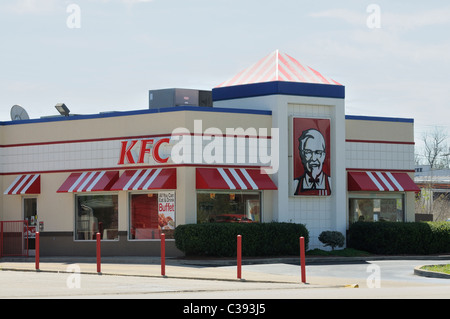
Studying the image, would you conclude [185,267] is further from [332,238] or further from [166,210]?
[332,238]

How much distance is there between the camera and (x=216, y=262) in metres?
28.0

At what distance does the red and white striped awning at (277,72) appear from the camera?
1310 inches

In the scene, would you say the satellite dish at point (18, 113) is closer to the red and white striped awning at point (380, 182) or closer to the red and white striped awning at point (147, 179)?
the red and white striped awning at point (147, 179)

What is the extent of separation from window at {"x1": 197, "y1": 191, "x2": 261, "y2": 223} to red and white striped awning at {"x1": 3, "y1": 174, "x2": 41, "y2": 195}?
6628 millimetres

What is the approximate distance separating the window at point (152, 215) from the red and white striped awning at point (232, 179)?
128 centimetres

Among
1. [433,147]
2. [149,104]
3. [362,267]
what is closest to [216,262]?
[362,267]

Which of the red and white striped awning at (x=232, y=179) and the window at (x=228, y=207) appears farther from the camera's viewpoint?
the window at (x=228, y=207)

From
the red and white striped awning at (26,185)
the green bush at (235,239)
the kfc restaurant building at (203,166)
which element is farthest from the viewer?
the red and white striped awning at (26,185)

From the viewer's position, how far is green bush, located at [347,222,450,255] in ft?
107

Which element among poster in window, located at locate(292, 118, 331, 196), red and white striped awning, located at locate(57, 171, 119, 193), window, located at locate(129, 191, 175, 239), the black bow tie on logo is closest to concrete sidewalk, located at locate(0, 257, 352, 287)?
window, located at locate(129, 191, 175, 239)

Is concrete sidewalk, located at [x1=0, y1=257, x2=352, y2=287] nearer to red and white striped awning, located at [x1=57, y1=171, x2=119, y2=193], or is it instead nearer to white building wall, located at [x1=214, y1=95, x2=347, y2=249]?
red and white striped awning, located at [x1=57, y1=171, x2=119, y2=193]

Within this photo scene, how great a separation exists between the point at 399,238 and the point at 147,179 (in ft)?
31.6

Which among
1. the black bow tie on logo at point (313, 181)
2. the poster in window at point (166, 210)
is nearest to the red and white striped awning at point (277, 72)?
the black bow tie on logo at point (313, 181)
